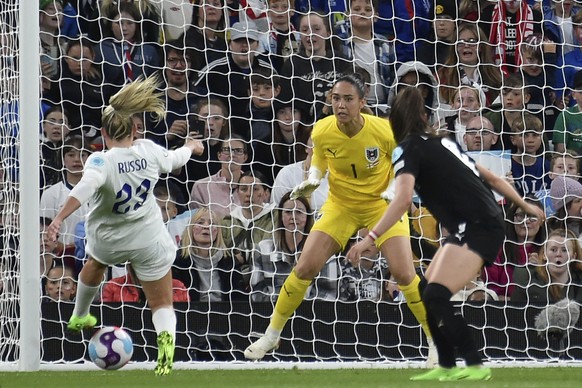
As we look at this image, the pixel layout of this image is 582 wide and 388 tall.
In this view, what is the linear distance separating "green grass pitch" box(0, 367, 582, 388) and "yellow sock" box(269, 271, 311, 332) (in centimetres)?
39

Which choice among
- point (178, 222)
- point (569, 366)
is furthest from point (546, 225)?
point (178, 222)

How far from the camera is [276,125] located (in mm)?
Answer: 10602

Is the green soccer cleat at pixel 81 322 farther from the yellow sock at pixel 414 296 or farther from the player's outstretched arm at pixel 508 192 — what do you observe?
the player's outstretched arm at pixel 508 192

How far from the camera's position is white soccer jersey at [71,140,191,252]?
7305 mm

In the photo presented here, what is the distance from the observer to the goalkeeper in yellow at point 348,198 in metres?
8.15

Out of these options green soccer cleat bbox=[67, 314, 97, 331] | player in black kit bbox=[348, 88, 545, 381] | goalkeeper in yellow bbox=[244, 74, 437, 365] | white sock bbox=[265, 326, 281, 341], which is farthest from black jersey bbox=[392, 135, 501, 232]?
green soccer cleat bbox=[67, 314, 97, 331]

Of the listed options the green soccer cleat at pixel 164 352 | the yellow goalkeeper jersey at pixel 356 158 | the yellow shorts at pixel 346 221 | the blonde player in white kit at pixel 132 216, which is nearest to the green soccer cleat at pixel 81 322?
the blonde player in white kit at pixel 132 216

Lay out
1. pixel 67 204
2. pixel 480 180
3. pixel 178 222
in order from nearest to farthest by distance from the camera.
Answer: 1. pixel 480 180
2. pixel 67 204
3. pixel 178 222

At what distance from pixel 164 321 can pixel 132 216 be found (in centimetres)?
72

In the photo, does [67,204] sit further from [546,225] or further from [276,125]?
[546,225]

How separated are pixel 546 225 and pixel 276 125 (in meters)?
2.62

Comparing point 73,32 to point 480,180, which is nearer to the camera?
point 480,180

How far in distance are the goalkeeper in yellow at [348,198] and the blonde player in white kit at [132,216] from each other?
1.02 m

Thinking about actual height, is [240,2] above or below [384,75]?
above
